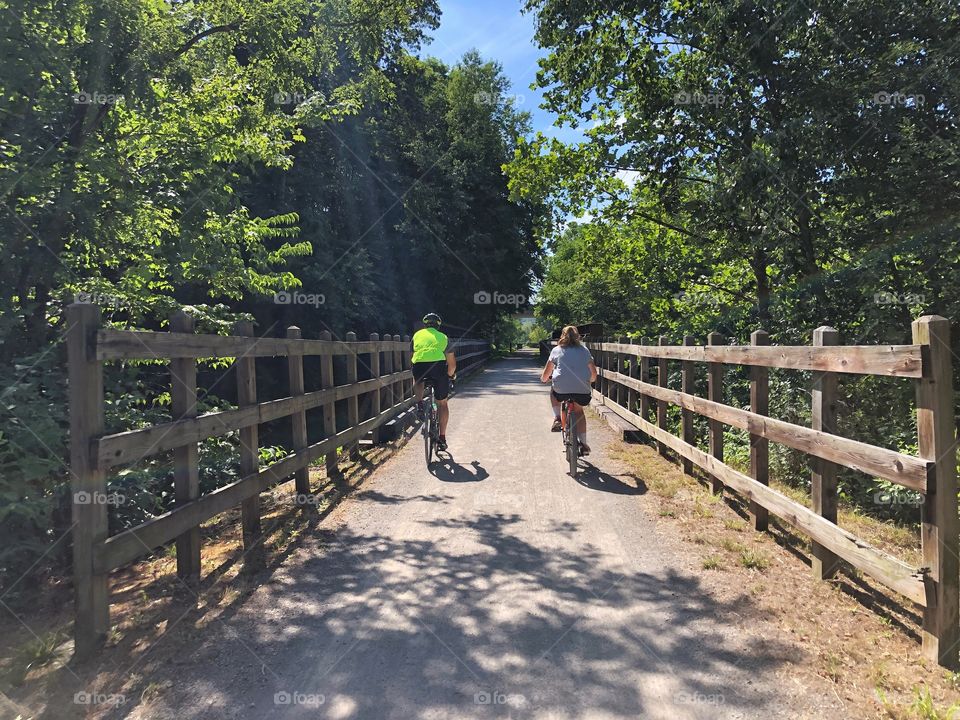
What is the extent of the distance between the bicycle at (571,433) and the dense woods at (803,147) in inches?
99.4

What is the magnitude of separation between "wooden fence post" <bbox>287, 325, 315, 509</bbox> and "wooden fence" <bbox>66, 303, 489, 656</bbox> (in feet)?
0.03

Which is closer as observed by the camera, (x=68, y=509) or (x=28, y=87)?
(x=68, y=509)

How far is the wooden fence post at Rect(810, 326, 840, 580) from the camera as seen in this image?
4016 mm

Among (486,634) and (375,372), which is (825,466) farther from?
(375,372)

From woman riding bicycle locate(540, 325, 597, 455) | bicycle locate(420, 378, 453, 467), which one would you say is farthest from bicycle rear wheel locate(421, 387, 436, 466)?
woman riding bicycle locate(540, 325, 597, 455)

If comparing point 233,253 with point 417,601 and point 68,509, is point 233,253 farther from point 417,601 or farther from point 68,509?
point 417,601

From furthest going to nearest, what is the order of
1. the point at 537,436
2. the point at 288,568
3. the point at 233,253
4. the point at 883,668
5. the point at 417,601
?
the point at 537,436 < the point at 233,253 < the point at 288,568 < the point at 417,601 < the point at 883,668

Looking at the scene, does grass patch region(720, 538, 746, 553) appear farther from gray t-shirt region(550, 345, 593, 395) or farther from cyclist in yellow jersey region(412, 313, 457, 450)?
cyclist in yellow jersey region(412, 313, 457, 450)

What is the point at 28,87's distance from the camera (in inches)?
223

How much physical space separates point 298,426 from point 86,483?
3.05 meters

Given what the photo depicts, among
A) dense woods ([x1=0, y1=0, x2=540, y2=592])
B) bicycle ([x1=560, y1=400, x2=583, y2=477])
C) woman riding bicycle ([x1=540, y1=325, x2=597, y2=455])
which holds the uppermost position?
dense woods ([x1=0, y1=0, x2=540, y2=592])

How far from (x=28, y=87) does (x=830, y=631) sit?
7344 mm

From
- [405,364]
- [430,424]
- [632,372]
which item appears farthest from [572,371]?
[405,364]

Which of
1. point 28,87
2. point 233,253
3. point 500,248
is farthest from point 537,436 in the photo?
point 500,248
